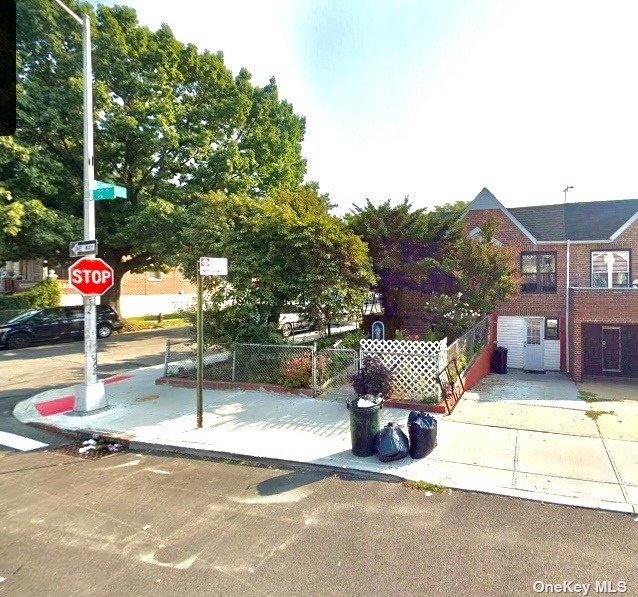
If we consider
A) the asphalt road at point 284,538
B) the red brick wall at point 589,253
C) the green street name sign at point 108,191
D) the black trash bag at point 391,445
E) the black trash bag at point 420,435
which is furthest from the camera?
the red brick wall at point 589,253

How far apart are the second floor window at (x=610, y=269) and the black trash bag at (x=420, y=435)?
15.2 m

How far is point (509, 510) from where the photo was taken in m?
5.00

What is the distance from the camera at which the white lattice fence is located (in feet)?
30.0

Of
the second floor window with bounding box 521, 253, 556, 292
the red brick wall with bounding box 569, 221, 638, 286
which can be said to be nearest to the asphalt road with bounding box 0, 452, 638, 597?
the second floor window with bounding box 521, 253, 556, 292

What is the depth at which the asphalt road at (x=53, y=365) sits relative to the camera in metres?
8.95

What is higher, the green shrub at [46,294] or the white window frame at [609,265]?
the white window frame at [609,265]

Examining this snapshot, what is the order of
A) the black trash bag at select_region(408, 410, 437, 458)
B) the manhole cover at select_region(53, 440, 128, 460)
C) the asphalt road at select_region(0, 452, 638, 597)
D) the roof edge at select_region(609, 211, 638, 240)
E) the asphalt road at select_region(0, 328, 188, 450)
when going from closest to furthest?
the asphalt road at select_region(0, 452, 638, 597) < the black trash bag at select_region(408, 410, 437, 458) < the manhole cover at select_region(53, 440, 128, 460) < the asphalt road at select_region(0, 328, 188, 450) < the roof edge at select_region(609, 211, 638, 240)

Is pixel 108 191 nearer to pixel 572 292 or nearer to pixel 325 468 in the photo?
pixel 325 468

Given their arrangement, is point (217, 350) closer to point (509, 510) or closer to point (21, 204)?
point (509, 510)

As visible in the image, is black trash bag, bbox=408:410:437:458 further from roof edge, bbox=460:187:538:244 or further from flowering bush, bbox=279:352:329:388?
roof edge, bbox=460:187:538:244

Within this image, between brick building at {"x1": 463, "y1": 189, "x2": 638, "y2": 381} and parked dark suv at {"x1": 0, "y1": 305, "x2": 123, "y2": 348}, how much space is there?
18.3 m

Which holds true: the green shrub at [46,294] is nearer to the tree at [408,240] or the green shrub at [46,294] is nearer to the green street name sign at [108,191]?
A: the green street name sign at [108,191]

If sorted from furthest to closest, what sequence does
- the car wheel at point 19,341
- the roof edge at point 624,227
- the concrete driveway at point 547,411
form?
the car wheel at point 19,341
the roof edge at point 624,227
the concrete driveway at point 547,411

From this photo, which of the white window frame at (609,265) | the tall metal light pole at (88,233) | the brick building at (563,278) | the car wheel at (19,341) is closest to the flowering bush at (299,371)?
the tall metal light pole at (88,233)
